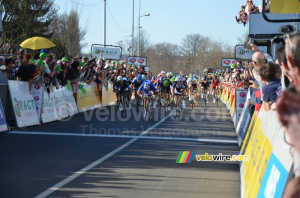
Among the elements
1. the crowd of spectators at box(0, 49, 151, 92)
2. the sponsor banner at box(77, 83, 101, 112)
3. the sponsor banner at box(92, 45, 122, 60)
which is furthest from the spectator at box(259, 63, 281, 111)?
the sponsor banner at box(92, 45, 122, 60)

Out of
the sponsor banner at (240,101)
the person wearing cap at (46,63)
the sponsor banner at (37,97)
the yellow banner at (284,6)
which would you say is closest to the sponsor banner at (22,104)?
the sponsor banner at (37,97)

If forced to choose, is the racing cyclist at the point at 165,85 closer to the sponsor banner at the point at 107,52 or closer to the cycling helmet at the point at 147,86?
the cycling helmet at the point at 147,86

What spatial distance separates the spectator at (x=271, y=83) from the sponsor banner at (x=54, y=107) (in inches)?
451

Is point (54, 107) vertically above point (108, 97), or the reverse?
point (54, 107)

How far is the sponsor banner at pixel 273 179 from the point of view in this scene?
3500 millimetres

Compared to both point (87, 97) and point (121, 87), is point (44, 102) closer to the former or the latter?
point (121, 87)

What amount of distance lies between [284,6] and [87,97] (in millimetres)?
18233

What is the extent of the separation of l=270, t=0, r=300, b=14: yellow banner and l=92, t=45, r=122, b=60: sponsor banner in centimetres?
3182

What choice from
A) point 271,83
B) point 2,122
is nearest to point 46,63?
point 2,122

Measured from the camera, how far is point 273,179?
12.9 feet

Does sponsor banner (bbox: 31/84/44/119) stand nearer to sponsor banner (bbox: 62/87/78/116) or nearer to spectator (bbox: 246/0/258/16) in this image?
sponsor banner (bbox: 62/87/78/116)

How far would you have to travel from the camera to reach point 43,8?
4284cm

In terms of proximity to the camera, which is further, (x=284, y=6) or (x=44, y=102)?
(x=44, y=102)

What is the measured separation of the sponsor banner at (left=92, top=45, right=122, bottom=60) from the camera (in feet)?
124
